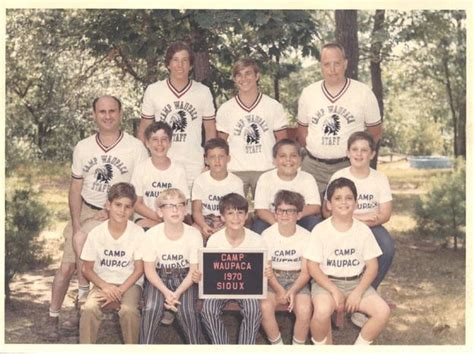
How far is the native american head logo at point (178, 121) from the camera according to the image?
514 centimetres

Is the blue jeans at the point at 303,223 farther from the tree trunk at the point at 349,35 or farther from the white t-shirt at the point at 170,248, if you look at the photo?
the tree trunk at the point at 349,35

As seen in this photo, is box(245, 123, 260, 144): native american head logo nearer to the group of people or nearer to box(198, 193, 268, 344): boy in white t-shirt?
the group of people

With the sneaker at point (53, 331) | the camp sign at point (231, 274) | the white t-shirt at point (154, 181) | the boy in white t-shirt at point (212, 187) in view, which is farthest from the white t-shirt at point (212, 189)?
the sneaker at point (53, 331)

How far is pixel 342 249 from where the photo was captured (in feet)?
14.9

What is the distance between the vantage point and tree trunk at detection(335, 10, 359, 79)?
6648mm

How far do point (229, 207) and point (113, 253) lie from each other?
32.1 inches

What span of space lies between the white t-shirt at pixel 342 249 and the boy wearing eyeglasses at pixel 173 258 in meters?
0.76

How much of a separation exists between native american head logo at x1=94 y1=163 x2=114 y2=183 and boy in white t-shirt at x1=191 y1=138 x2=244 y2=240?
1.98 feet

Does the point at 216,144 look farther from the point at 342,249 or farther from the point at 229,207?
the point at 342,249

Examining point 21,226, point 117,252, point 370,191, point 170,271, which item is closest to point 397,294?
point 370,191

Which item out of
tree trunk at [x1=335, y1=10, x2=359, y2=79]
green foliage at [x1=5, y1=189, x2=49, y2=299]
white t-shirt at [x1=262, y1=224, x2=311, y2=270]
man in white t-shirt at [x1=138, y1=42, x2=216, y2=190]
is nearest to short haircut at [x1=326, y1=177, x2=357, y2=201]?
white t-shirt at [x1=262, y1=224, x2=311, y2=270]

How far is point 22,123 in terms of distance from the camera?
8.19m

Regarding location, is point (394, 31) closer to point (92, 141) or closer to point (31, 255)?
point (92, 141)
